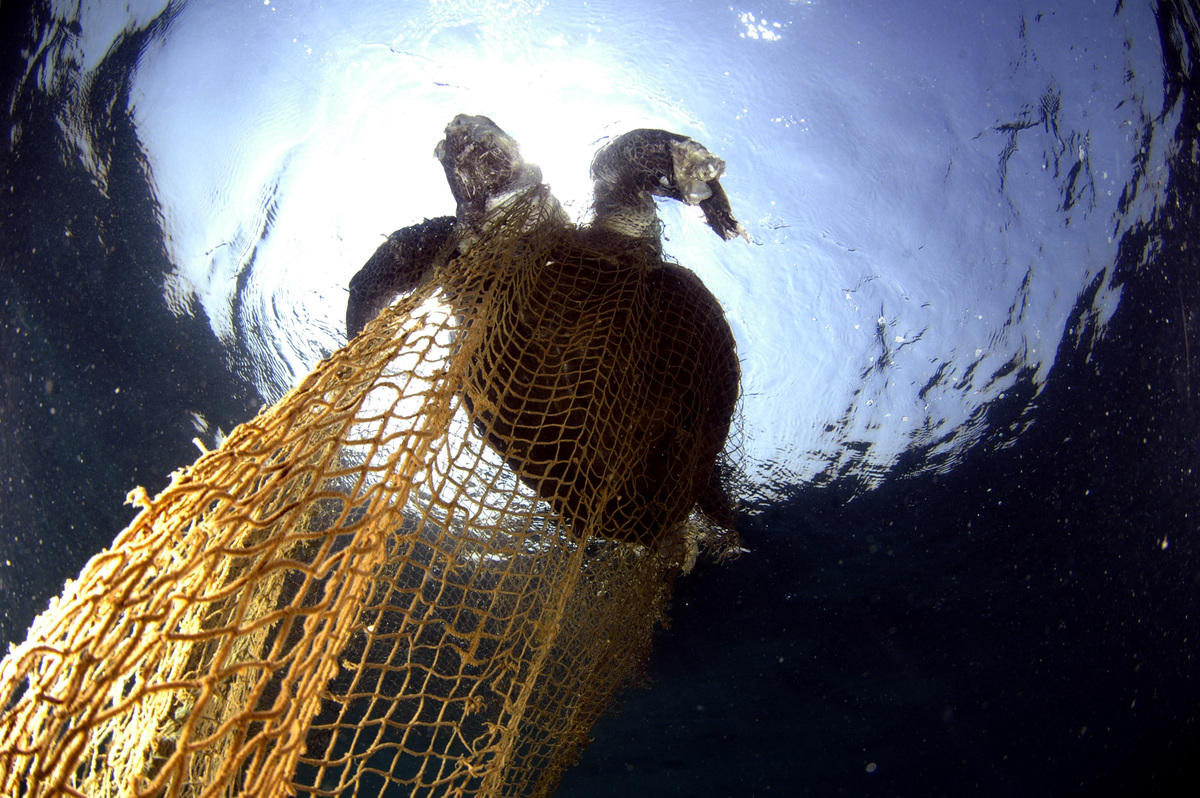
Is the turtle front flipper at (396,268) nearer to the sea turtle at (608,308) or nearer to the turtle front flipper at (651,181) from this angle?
the sea turtle at (608,308)

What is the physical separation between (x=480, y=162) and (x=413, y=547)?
3.22 metres

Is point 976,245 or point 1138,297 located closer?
point 976,245

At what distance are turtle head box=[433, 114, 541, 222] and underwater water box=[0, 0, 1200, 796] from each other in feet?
3.18

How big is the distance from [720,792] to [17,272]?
3039cm

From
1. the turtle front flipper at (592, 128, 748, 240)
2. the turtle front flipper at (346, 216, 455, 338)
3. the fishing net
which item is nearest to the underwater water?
the turtle front flipper at (592, 128, 748, 240)

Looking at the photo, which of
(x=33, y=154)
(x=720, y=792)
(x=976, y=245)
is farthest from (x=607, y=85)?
(x=720, y=792)

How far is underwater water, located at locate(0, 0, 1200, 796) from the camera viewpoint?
21.3 feet

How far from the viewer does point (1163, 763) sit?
23156 mm

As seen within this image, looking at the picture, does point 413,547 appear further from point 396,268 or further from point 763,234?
point 763,234

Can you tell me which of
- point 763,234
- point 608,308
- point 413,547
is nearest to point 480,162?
point 608,308

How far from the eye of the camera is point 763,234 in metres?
7.62

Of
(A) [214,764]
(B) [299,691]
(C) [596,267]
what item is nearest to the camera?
(B) [299,691]

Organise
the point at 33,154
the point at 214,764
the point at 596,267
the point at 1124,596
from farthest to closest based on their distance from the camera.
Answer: the point at 1124,596, the point at 33,154, the point at 596,267, the point at 214,764

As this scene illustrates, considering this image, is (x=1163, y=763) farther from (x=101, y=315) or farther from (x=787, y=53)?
(x=101, y=315)
